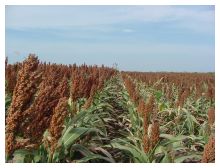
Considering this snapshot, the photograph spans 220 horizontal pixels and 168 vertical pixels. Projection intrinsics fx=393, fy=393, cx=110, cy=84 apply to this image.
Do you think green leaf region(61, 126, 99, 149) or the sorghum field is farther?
green leaf region(61, 126, 99, 149)

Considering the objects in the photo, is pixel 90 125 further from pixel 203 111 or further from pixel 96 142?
pixel 203 111

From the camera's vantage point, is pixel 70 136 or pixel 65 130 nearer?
pixel 70 136

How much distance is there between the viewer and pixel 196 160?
12.1 feet

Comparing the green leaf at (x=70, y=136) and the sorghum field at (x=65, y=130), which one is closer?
the sorghum field at (x=65, y=130)

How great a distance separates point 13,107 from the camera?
7.69ft

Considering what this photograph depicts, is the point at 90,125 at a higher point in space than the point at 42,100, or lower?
lower

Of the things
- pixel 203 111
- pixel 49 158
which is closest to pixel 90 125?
pixel 49 158
